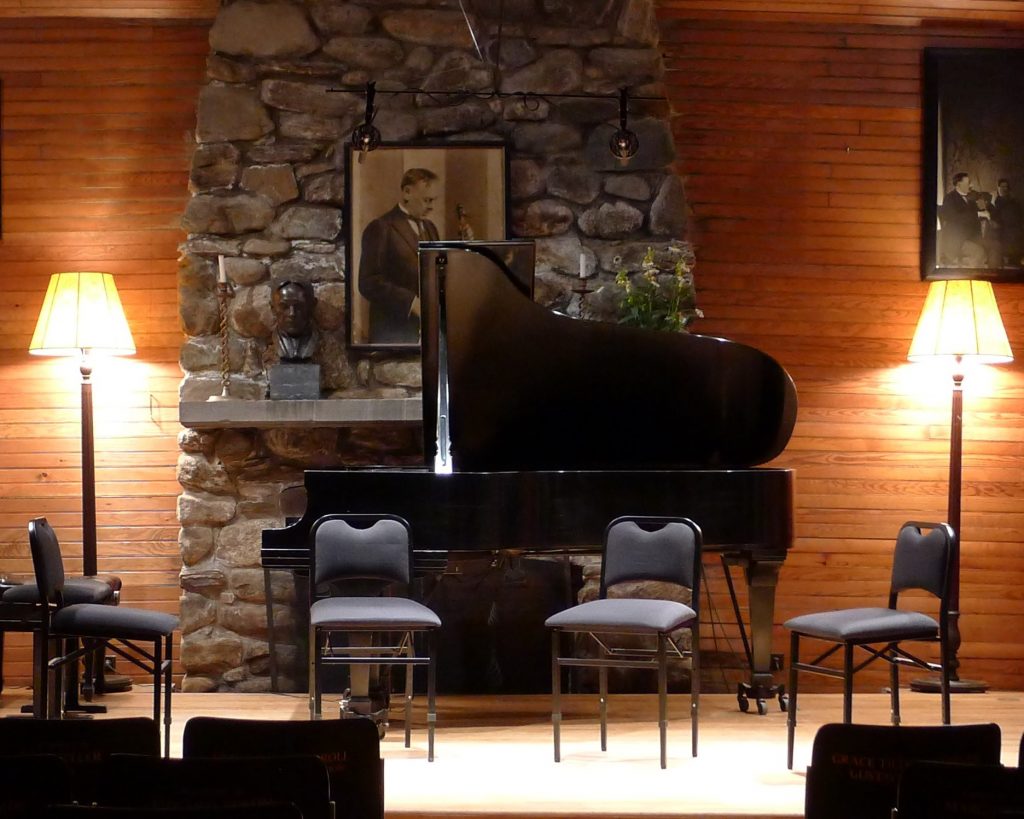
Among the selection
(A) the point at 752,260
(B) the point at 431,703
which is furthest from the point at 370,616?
(A) the point at 752,260

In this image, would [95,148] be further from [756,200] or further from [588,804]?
[588,804]

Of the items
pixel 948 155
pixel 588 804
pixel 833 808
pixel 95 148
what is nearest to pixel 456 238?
pixel 95 148

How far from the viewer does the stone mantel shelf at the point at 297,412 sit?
5.55 meters

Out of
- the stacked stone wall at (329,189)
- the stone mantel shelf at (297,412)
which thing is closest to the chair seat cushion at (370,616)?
the stone mantel shelf at (297,412)

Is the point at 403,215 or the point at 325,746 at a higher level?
the point at 403,215

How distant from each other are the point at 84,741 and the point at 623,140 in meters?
3.93

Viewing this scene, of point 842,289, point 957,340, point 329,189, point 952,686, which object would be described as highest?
point 329,189

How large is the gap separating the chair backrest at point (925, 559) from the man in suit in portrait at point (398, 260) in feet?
7.71

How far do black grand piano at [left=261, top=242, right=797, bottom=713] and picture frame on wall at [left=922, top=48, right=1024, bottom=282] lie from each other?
174 centimetres

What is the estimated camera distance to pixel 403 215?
19.3ft

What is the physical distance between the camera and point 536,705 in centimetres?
531

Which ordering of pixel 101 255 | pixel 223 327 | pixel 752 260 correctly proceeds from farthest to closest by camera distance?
pixel 752 260
pixel 101 255
pixel 223 327

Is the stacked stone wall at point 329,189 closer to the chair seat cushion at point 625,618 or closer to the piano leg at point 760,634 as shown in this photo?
the piano leg at point 760,634

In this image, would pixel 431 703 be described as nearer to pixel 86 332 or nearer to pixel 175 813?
pixel 86 332
